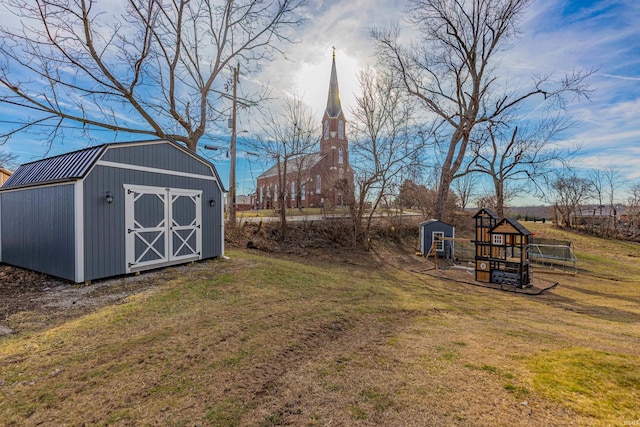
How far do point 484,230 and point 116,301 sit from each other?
10645 millimetres

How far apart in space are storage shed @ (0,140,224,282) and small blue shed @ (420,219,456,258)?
10.00m

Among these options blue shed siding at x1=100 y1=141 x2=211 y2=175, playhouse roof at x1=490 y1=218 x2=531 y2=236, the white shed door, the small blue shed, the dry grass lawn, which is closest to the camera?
the dry grass lawn

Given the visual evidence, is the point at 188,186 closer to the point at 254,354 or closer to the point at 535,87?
Result: the point at 254,354

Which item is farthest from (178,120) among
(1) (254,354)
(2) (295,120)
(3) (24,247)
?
(1) (254,354)

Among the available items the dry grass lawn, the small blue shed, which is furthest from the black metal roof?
the small blue shed

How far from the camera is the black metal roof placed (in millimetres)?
5789

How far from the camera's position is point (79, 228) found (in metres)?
5.61

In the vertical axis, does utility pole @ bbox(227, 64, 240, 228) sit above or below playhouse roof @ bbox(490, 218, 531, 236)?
above

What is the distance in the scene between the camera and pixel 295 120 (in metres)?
14.3

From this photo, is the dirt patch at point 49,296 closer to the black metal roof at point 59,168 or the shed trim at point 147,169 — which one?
the black metal roof at point 59,168

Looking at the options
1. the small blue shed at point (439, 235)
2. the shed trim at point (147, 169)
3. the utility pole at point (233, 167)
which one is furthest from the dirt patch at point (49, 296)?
the small blue shed at point (439, 235)

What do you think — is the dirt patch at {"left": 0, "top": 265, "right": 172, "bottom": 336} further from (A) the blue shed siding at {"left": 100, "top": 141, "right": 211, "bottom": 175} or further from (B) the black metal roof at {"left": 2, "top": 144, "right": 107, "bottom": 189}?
(A) the blue shed siding at {"left": 100, "top": 141, "right": 211, "bottom": 175}

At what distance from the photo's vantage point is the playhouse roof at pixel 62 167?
5777mm

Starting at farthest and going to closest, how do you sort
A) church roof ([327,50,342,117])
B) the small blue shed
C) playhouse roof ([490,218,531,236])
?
church roof ([327,50,342,117]) < the small blue shed < playhouse roof ([490,218,531,236])
